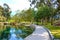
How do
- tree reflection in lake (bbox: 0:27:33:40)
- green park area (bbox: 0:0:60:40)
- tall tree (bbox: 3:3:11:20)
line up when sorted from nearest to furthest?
tree reflection in lake (bbox: 0:27:33:40) → green park area (bbox: 0:0:60:40) → tall tree (bbox: 3:3:11:20)

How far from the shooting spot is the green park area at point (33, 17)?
72.3ft

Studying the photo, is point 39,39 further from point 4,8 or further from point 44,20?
point 4,8

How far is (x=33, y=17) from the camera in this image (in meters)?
46.9

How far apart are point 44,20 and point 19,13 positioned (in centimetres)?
1952

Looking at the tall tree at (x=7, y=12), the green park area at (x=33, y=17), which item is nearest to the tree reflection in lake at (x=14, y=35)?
the green park area at (x=33, y=17)

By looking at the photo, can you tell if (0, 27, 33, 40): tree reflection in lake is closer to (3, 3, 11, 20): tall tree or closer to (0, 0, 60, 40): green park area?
(0, 0, 60, 40): green park area

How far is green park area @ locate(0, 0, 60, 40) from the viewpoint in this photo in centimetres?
2205

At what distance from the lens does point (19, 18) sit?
5809 cm

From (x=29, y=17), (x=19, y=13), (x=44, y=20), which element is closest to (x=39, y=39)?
(x=44, y=20)

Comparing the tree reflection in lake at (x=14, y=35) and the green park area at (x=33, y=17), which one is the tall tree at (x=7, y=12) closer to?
the green park area at (x=33, y=17)

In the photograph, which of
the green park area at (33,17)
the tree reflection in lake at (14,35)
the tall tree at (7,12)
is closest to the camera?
the tree reflection in lake at (14,35)

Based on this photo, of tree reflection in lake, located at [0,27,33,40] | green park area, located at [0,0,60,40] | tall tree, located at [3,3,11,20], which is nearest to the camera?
tree reflection in lake, located at [0,27,33,40]

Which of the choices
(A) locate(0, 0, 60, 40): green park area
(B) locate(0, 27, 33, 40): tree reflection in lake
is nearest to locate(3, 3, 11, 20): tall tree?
(A) locate(0, 0, 60, 40): green park area

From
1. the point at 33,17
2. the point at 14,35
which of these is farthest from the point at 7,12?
the point at 14,35
